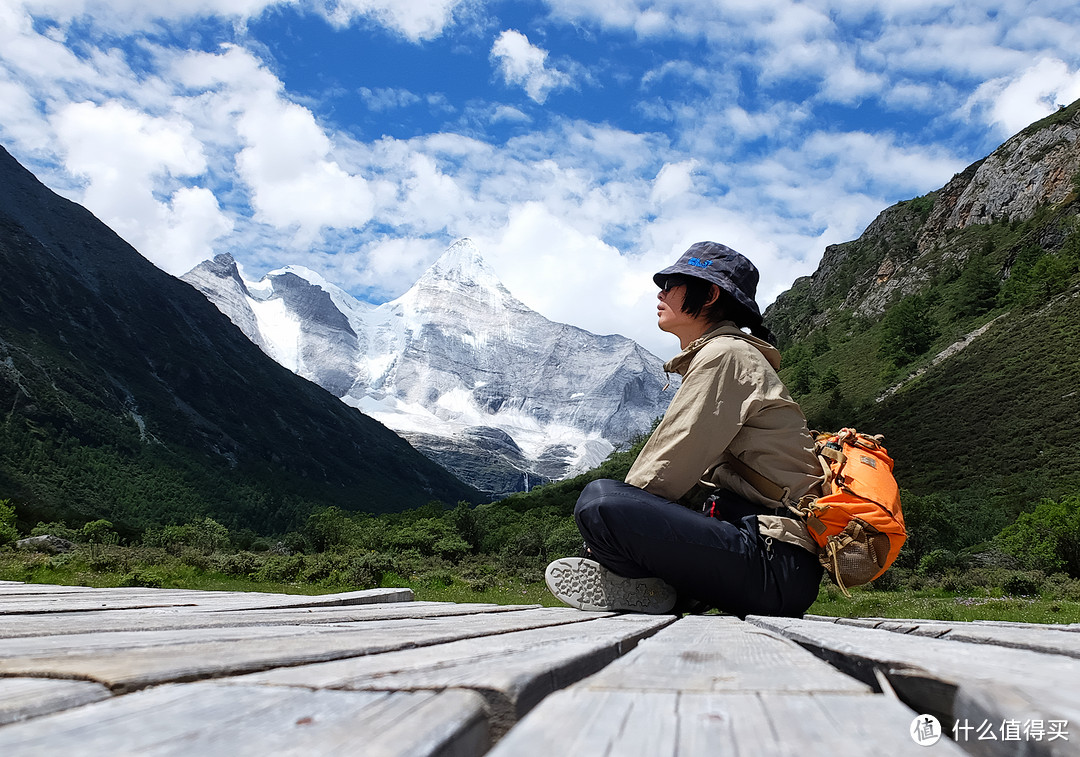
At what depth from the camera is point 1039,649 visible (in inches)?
52.1

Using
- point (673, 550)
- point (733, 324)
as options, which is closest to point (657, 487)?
point (673, 550)

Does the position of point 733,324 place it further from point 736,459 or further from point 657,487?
point 657,487

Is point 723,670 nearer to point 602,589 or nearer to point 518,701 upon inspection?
point 518,701

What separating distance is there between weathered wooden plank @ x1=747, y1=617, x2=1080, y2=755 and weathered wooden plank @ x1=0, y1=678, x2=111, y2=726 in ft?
3.33

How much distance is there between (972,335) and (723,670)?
229 ft

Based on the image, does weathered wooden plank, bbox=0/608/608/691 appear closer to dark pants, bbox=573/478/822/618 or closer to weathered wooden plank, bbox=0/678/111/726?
weathered wooden plank, bbox=0/678/111/726

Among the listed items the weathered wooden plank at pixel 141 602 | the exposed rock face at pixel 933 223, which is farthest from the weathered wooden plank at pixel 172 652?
the exposed rock face at pixel 933 223

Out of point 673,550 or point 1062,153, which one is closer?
point 673,550

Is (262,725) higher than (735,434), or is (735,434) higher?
(735,434)

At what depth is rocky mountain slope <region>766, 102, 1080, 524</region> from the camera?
40812 millimetres

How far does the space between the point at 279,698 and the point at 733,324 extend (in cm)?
357

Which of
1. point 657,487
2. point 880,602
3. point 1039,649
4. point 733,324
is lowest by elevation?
point 880,602

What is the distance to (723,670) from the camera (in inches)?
45.3

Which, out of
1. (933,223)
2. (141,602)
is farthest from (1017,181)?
(141,602)
